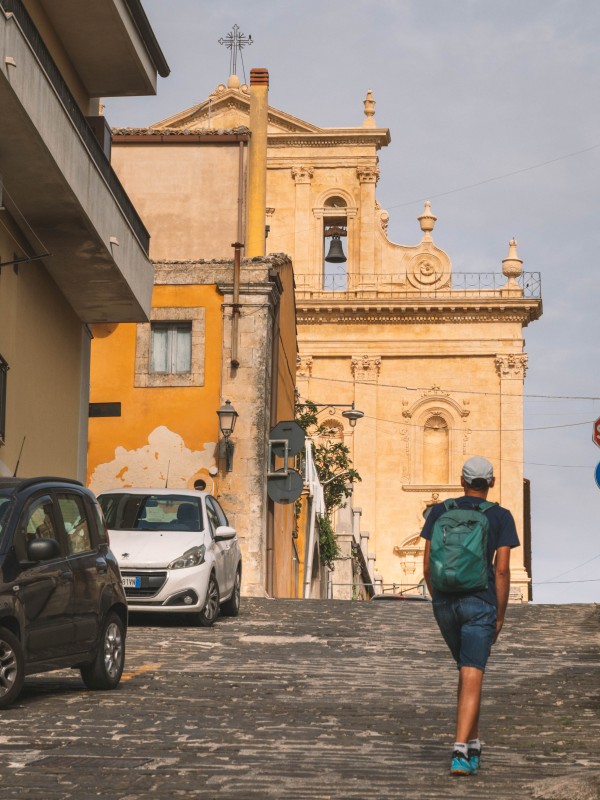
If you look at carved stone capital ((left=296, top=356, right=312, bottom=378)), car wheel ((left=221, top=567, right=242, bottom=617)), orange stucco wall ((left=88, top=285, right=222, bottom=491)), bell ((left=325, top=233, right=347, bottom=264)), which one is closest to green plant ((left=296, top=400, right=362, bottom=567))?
bell ((left=325, top=233, right=347, bottom=264))

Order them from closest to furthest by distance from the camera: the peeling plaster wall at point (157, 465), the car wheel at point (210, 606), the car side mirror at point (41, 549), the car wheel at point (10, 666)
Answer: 1. the car wheel at point (10, 666)
2. the car side mirror at point (41, 549)
3. the car wheel at point (210, 606)
4. the peeling plaster wall at point (157, 465)

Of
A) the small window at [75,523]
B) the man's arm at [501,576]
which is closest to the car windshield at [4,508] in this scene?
the small window at [75,523]

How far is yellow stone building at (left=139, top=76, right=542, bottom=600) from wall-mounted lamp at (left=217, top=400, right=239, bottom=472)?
114 feet

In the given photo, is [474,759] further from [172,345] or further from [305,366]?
[305,366]

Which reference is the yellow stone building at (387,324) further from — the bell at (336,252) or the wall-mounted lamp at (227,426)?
the wall-mounted lamp at (227,426)

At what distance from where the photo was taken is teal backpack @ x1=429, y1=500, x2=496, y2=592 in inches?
356

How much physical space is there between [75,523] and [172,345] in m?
18.5

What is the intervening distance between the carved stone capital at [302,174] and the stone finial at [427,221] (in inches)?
196

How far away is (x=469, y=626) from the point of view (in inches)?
359

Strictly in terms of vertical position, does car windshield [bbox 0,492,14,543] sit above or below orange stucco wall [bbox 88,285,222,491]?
below

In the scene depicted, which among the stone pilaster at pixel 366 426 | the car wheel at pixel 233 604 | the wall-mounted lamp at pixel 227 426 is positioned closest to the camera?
the car wheel at pixel 233 604

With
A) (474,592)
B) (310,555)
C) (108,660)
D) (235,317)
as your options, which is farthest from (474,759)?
(310,555)

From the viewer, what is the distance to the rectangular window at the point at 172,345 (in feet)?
102

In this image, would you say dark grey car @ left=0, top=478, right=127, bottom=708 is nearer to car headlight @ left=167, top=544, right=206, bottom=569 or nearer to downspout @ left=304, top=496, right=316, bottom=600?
car headlight @ left=167, top=544, right=206, bottom=569
